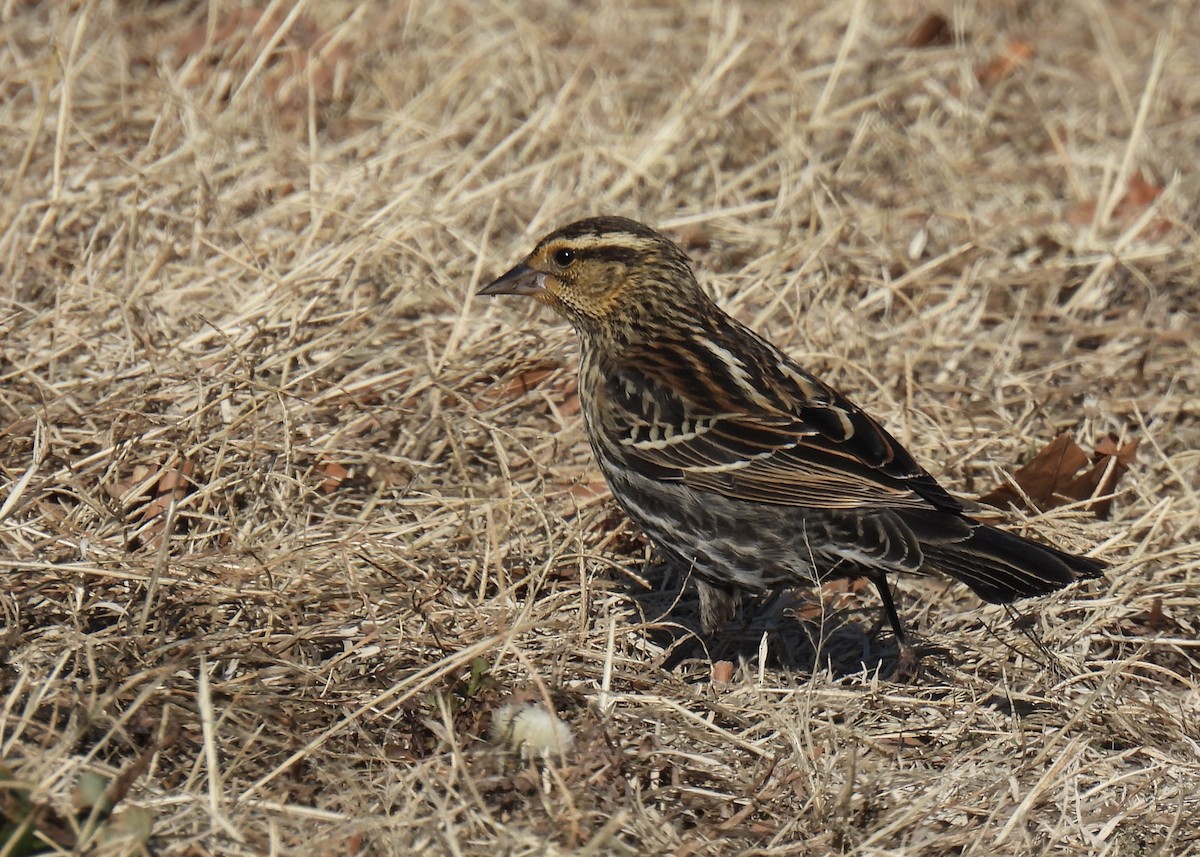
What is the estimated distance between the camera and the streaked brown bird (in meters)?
4.83

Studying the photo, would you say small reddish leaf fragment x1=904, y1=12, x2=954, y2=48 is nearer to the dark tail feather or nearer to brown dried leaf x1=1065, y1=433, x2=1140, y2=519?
brown dried leaf x1=1065, y1=433, x2=1140, y2=519

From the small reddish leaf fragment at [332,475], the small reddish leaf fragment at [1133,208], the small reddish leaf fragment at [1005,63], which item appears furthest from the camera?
the small reddish leaf fragment at [1005,63]

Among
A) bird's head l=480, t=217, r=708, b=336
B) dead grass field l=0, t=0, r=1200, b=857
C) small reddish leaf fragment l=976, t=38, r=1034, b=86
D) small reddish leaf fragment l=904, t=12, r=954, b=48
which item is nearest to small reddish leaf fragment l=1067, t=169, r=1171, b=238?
dead grass field l=0, t=0, r=1200, b=857

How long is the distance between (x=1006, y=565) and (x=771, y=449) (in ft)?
2.69

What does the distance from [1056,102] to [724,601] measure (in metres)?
4.82

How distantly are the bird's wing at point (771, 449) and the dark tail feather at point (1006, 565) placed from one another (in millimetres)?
172

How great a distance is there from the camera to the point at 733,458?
16.6 ft

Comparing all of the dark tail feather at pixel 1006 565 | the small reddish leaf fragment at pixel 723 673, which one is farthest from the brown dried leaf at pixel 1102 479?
the small reddish leaf fragment at pixel 723 673

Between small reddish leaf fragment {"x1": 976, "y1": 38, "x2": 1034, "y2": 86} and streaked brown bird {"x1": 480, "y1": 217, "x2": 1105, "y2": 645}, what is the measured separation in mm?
4013

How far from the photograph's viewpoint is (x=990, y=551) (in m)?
4.72

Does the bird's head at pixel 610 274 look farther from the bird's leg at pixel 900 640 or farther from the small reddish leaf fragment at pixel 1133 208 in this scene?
the small reddish leaf fragment at pixel 1133 208

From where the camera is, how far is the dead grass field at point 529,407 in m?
4.18

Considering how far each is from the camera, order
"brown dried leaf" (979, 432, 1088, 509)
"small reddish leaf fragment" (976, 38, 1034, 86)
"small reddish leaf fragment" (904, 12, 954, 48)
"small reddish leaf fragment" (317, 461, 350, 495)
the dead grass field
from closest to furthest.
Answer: the dead grass field
"small reddish leaf fragment" (317, 461, 350, 495)
"brown dried leaf" (979, 432, 1088, 509)
"small reddish leaf fragment" (976, 38, 1034, 86)
"small reddish leaf fragment" (904, 12, 954, 48)

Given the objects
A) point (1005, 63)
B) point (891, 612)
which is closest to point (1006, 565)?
point (891, 612)
